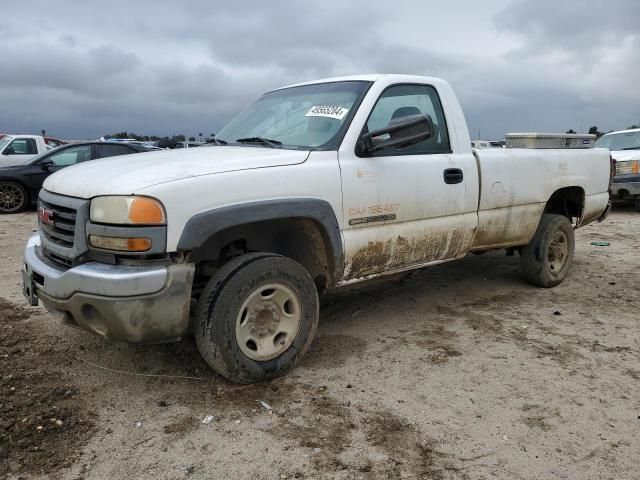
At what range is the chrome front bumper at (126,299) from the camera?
2.81m

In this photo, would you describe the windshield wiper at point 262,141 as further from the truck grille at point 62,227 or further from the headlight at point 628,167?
the headlight at point 628,167

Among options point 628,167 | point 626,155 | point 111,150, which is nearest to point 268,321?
point 111,150

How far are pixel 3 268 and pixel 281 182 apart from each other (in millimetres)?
4640

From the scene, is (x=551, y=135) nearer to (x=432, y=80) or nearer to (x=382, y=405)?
(x=432, y=80)

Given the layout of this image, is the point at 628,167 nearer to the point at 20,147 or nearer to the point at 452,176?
the point at 452,176

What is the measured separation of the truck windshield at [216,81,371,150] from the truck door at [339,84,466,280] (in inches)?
7.1

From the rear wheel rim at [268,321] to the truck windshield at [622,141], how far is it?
35.2 feet

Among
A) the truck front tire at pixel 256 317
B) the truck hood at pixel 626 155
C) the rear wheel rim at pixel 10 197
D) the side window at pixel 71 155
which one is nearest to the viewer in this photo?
the truck front tire at pixel 256 317

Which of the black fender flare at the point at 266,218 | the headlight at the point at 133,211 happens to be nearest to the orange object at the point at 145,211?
the headlight at the point at 133,211

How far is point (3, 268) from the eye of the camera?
636 centimetres

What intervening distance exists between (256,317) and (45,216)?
4.72 ft

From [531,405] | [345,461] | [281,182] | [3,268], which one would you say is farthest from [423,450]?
[3,268]

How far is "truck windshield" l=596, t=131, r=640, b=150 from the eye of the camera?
1173cm

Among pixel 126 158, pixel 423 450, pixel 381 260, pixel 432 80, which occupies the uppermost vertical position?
pixel 432 80
